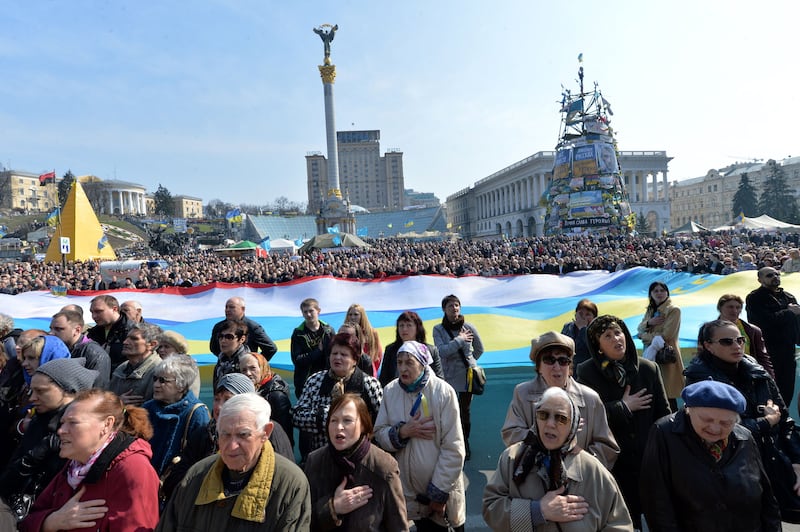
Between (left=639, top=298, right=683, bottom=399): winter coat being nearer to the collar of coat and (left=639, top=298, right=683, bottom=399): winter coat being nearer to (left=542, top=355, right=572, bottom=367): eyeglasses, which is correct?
(left=542, top=355, right=572, bottom=367): eyeglasses

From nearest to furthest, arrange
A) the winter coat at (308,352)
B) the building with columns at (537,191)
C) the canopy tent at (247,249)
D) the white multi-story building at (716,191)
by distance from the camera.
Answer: the winter coat at (308,352) < the canopy tent at (247,249) < the building with columns at (537,191) < the white multi-story building at (716,191)

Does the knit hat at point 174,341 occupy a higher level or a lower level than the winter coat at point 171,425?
higher

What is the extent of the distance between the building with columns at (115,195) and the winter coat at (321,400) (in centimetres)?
11407

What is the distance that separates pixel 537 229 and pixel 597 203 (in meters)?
40.4

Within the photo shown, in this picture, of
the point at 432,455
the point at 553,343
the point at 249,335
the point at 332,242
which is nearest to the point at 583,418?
the point at 553,343

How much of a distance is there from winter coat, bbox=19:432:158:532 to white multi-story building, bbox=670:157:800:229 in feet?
356

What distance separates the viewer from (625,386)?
341 cm

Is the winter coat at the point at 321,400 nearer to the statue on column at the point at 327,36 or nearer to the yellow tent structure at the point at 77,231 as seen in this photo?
the yellow tent structure at the point at 77,231

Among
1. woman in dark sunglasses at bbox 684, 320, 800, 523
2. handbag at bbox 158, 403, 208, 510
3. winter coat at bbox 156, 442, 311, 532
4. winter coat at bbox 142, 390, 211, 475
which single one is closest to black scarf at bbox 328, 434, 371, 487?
winter coat at bbox 156, 442, 311, 532

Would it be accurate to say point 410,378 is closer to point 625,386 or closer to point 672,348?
point 625,386

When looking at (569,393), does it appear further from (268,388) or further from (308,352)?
(308,352)

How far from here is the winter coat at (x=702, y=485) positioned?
2.42m

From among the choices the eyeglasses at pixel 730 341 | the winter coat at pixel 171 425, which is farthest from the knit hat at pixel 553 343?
the winter coat at pixel 171 425

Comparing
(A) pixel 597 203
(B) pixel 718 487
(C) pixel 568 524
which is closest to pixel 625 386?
(B) pixel 718 487
